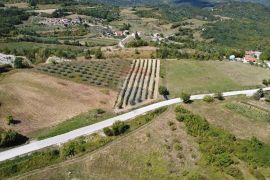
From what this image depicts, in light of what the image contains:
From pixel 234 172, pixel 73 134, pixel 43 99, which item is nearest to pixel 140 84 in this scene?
pixel 43 99

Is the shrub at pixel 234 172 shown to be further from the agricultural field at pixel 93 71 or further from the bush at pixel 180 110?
the agricultural field at pixel 93 71

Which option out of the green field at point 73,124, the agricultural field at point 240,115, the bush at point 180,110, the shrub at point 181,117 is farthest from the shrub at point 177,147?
the green field at point 73,124

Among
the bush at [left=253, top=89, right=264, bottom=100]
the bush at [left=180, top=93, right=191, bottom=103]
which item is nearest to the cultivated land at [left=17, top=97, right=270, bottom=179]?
the bush at [left=180, top=93, right=191, bottom=103]

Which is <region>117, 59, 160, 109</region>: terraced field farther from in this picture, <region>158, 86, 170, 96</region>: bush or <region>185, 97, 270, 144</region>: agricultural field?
<region>185, 97, 270, 144</region>: agricultural field

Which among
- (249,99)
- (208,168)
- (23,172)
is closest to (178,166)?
(208,168)

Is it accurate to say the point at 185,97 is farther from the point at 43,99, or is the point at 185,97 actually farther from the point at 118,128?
the point at 43,99

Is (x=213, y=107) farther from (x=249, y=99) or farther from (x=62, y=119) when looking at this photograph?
(x=62, y=119)
